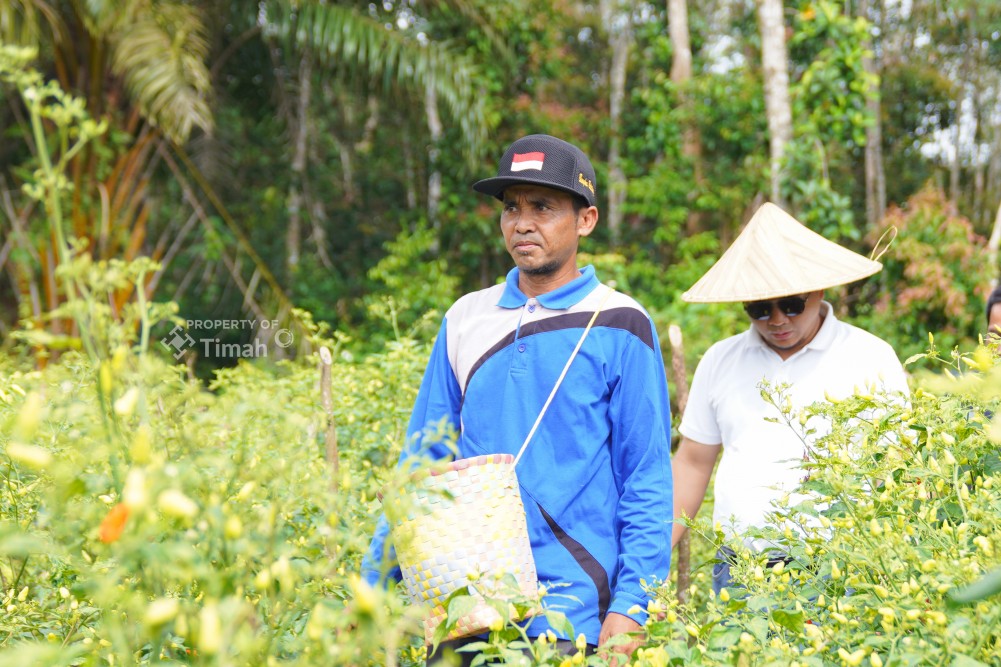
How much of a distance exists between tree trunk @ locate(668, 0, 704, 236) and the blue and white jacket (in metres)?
10.3

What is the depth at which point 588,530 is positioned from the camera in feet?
6.70

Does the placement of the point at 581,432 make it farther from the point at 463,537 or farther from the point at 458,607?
the point at 458,607

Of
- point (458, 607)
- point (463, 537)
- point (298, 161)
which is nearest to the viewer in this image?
point (458, 607)

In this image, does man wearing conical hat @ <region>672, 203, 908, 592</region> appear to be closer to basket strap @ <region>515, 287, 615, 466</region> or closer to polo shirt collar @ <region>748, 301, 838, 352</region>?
polo shirt collar @ <region>748, 301, 838, 352</region>

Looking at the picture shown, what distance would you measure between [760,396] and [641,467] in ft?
2.21

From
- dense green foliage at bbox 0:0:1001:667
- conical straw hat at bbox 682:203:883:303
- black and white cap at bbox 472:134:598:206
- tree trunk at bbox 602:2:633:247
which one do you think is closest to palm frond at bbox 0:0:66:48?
dense green foliage at bbox 0:0:1001:667

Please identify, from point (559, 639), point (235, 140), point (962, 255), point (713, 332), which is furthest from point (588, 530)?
point (235, 140)

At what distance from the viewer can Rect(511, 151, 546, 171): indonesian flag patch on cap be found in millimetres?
2219

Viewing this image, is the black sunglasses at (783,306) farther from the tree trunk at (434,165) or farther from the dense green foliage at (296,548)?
the tree trunk at (434,165)

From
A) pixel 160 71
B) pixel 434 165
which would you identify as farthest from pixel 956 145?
pixel 160 71

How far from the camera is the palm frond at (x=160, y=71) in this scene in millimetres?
6875

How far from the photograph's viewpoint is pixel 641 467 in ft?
6.88

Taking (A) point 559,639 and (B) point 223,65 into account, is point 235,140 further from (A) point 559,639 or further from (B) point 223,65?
(A) point 559,639

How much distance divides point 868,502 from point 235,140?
38.8 feet
